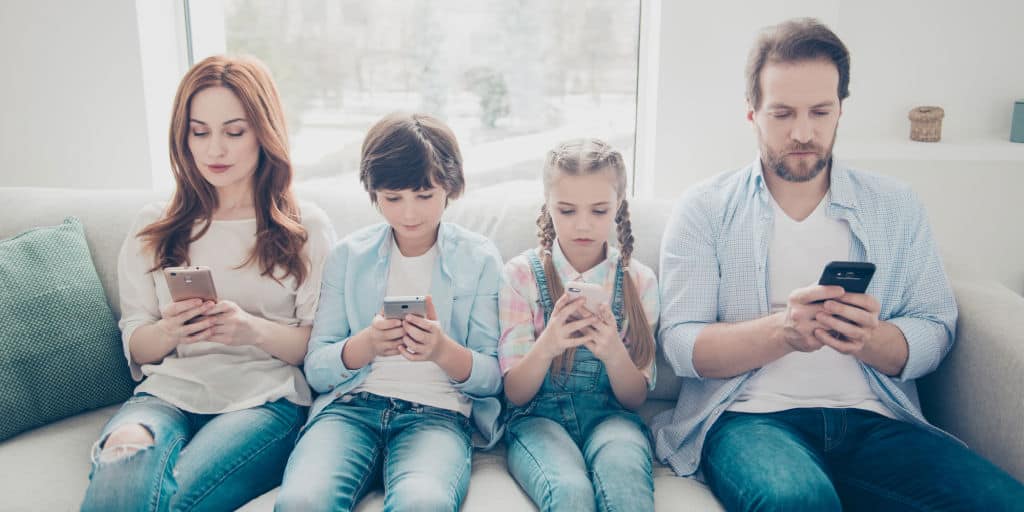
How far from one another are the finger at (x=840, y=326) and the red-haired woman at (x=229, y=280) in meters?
1.09

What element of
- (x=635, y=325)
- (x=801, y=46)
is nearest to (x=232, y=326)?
(x=635, y=325)

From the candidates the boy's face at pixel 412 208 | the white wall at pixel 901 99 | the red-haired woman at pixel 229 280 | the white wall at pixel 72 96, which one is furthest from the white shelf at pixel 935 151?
the white wall at pixel 72 96

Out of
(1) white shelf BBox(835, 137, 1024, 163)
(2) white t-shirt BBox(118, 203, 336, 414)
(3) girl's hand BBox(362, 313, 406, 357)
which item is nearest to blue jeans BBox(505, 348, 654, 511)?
(3) girl's hand BBox(362, 313, 406, 357)

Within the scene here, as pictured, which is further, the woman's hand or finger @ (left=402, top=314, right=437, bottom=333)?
the woman's hand

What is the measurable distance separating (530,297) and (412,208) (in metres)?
0.33

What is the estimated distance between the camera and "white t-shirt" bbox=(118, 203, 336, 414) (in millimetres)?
1720

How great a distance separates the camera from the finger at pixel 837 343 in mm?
1479

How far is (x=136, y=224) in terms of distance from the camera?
1828 millimetres

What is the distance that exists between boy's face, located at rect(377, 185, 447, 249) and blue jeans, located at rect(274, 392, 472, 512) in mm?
372

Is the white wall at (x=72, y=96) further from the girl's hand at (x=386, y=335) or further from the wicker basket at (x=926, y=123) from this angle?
the wicker basket at (x=926, y=123)

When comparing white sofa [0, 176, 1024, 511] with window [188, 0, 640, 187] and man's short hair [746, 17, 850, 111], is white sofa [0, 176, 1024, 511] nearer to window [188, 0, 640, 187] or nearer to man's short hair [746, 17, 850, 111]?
man's short hair [746, 17, 850, 111]

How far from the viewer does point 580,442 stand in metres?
1.65

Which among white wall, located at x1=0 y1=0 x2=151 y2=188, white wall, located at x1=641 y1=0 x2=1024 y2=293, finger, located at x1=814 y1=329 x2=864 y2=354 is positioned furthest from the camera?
white wall, located at x1=0 y1=0 x2=151 y2=188

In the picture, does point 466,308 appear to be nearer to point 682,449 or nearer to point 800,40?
point 682,449
